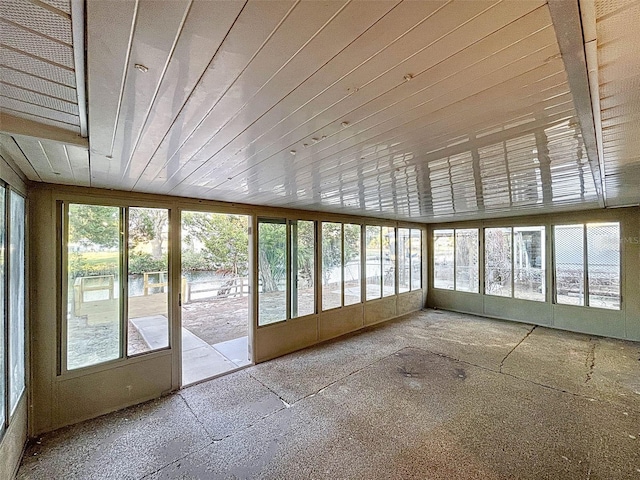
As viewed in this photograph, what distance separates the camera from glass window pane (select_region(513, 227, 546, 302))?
6191mm

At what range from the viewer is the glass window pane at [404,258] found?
7.18 m

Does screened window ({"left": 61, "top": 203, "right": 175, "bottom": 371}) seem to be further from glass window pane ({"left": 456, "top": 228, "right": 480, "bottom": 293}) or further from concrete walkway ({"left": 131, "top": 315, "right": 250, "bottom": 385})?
glass window pane ({"left": 456, "top": 228, "right": 480, "bottom": 293})

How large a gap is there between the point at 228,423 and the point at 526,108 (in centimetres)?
343

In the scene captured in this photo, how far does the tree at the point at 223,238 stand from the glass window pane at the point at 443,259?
686cm

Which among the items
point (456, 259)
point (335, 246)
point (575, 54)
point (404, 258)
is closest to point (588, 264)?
point (456, 259)

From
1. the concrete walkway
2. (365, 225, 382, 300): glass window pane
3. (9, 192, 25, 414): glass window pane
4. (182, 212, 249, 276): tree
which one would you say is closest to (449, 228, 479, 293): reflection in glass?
(365, 225, 382, 300): glass window pane

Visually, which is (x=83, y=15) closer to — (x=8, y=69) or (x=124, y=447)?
(x=8, y=69)

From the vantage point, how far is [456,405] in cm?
312

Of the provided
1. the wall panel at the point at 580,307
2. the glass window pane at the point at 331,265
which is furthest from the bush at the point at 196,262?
the wall panel at the point at 580,307

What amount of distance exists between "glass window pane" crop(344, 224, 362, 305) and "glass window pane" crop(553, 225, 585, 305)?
4.09 m

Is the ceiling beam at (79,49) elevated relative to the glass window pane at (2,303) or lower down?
elevated

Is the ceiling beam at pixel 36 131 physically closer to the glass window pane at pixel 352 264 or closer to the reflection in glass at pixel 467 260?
the glass window pane at pixel 352 264

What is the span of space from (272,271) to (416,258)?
4644 mm

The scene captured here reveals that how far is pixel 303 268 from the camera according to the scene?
5.00 metres
